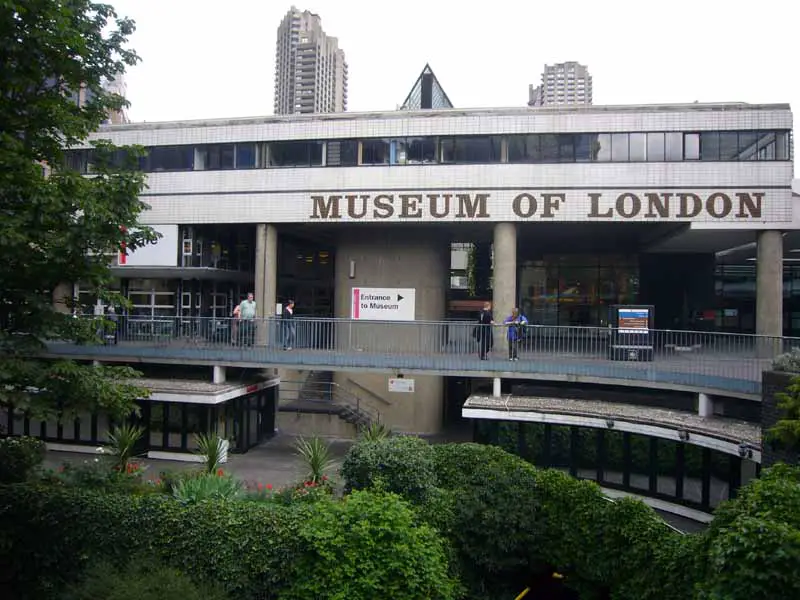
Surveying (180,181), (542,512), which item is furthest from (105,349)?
(542,512)

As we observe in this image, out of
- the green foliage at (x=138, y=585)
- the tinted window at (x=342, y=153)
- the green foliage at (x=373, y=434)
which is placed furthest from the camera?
the tinted window at (x=342, y=153)

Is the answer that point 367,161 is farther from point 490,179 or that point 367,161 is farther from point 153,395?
point 153,395

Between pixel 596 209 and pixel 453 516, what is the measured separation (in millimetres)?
14001

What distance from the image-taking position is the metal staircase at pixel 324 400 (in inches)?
805

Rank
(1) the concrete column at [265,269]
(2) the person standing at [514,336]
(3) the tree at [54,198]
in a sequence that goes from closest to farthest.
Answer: (3) the tree at [54,198]
(2) the person standing at [514,336]
(1) the concrete column at [265,269]

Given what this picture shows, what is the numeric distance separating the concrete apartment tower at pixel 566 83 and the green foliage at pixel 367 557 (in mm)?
195135

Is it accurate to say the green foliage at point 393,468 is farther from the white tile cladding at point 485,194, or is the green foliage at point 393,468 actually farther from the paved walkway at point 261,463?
the white tile cladding at point 485,194

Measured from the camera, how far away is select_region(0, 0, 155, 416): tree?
8648 mm

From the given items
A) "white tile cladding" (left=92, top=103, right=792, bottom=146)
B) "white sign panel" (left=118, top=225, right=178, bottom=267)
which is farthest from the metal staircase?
"white tile cladding" (left=92, top=103, right=792, bottom=146)

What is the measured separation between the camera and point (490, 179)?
20.5m

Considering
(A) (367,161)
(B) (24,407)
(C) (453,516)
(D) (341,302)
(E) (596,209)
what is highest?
(A) (367,161)

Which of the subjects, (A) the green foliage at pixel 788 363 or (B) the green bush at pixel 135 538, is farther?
(A) the green foliage at pixel 788 363

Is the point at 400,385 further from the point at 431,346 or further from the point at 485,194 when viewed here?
the point at 485,194

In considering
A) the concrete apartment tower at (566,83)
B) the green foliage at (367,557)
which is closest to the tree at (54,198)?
the green foliage at (367,557)
